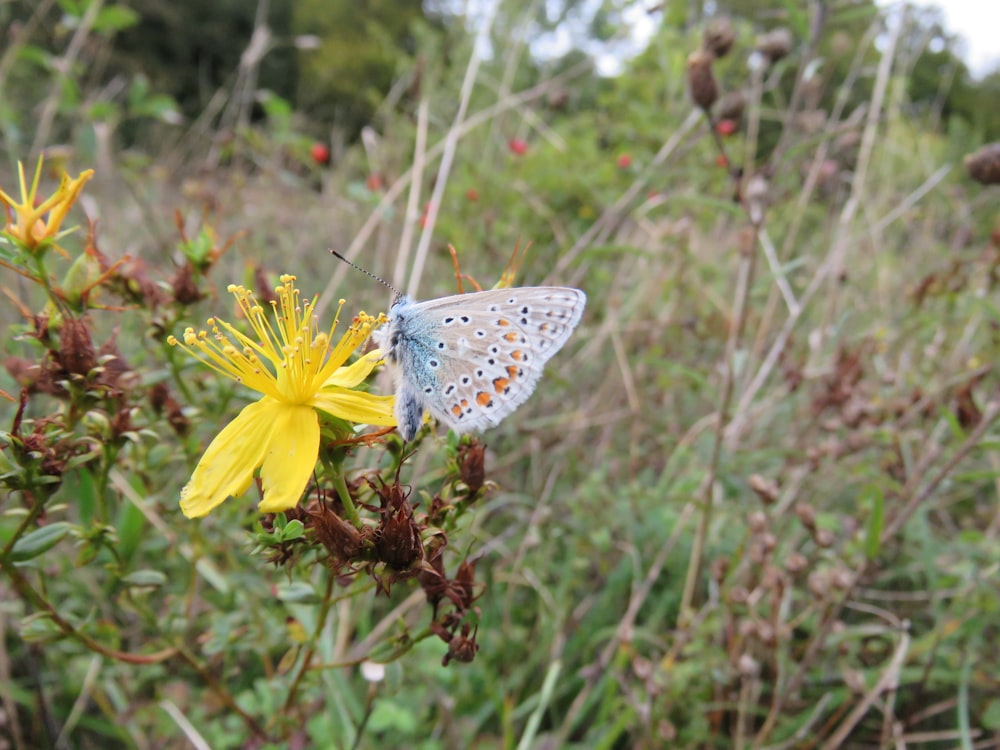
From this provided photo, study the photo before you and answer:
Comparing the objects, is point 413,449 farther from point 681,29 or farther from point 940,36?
point 681,29

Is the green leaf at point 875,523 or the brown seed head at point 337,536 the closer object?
the brown seed head at point 337,536

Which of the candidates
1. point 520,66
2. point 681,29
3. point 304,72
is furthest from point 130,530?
point 304,72

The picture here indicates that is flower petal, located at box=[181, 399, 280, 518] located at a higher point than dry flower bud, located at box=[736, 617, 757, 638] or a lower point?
higher

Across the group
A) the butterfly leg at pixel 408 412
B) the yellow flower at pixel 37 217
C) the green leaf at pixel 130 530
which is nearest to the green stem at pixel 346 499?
the butterfly leg at pixel 408 412

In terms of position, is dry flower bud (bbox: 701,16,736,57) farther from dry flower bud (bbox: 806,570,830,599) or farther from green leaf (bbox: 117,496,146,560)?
green leaf (bbox: 117,496,146,560)

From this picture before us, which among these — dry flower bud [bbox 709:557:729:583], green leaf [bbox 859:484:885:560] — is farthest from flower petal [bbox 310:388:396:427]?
dry flower bud [bbox 709:557:729:583]

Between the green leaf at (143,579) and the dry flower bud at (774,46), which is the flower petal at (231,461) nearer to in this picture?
the green leaf at (143,579)
